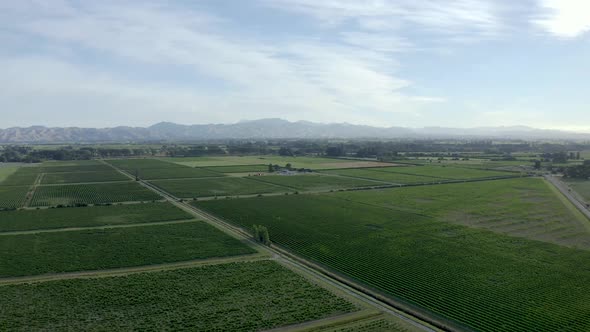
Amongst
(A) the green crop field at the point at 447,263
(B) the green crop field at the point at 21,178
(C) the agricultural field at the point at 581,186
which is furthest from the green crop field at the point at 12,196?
(C) the agricultural field at the point at 581,186

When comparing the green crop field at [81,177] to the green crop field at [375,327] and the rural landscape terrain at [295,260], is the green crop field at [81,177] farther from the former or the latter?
the green crop field at [375,327]

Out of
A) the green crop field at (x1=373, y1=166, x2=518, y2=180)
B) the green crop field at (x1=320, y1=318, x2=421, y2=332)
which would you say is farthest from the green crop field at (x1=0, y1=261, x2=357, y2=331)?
the green crop field at (x1=373, y1=166, x2=518, y2=180)

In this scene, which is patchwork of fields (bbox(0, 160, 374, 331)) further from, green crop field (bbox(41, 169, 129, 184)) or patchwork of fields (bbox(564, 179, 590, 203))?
patchwork of fields (bbox(564, 179, 590, 203))

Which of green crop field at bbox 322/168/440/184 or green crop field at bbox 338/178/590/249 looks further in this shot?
green crop field at bbox 322/168/440/184

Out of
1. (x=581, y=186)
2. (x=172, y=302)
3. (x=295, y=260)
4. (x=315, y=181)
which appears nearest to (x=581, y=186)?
(x=581, y=186)

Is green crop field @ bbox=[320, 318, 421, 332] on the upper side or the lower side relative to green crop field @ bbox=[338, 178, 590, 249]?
lower

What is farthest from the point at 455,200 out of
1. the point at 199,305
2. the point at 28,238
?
the point at 28,238

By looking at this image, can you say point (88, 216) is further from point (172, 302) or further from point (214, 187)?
point (172, 302)
